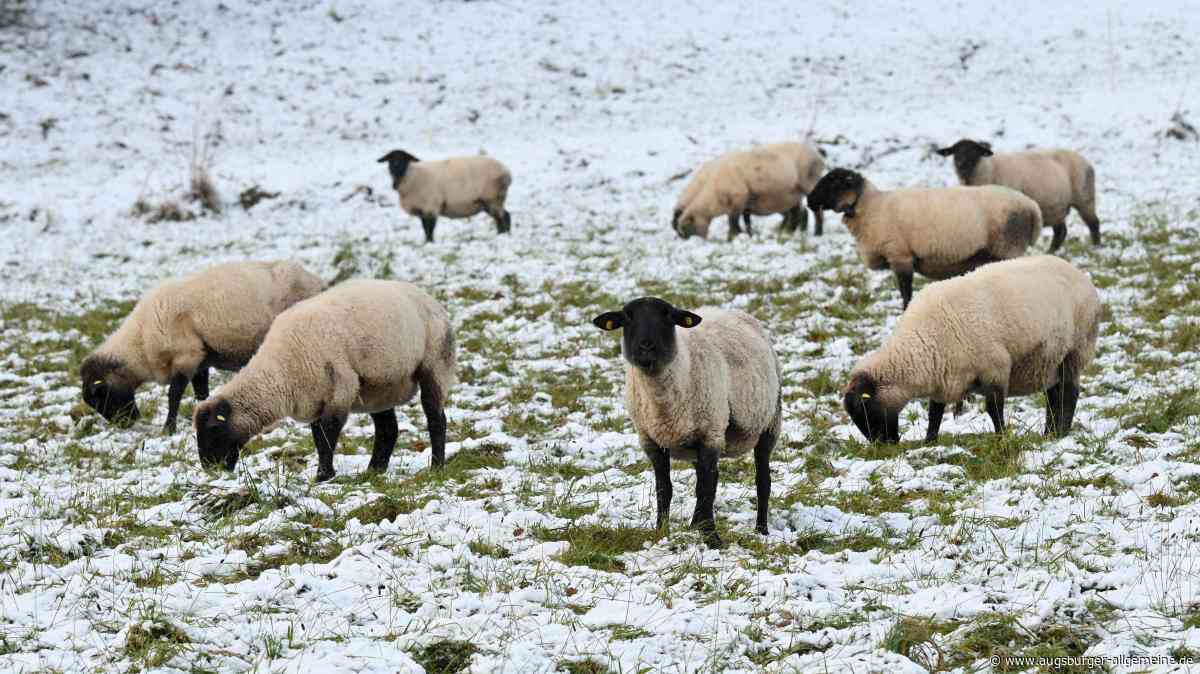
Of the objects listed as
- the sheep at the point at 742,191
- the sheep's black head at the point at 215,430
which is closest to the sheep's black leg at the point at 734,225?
the sheep at the point at 742,191

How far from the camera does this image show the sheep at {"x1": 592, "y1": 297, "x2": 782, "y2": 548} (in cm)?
600

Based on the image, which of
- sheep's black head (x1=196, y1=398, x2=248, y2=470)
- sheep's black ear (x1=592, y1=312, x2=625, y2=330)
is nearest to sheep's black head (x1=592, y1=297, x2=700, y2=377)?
sheep's black ear (x1=592, y1=312, x2=625, y2=330)

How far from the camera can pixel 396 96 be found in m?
29.0

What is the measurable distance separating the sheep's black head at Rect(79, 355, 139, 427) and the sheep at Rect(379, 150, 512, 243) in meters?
9.59

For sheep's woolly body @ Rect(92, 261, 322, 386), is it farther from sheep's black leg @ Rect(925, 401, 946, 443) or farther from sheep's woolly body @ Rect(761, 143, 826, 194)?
sheep's woolly body @ Rect(761, 143, 826, 194)

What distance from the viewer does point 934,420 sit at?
27.8 ft

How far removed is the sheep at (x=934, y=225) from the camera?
1223 centimetres

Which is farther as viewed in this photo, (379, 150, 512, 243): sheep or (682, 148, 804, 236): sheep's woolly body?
(379, 150, 512, 243): sheep

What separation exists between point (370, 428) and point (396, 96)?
20.7 m

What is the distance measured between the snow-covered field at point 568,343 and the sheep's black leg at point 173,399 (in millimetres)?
429

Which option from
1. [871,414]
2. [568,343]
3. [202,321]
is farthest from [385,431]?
[568,343]

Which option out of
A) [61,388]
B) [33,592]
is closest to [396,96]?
[61,388]

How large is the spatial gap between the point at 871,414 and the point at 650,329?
3101 mm

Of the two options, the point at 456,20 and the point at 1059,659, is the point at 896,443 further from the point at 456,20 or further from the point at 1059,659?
the point at 456,20
